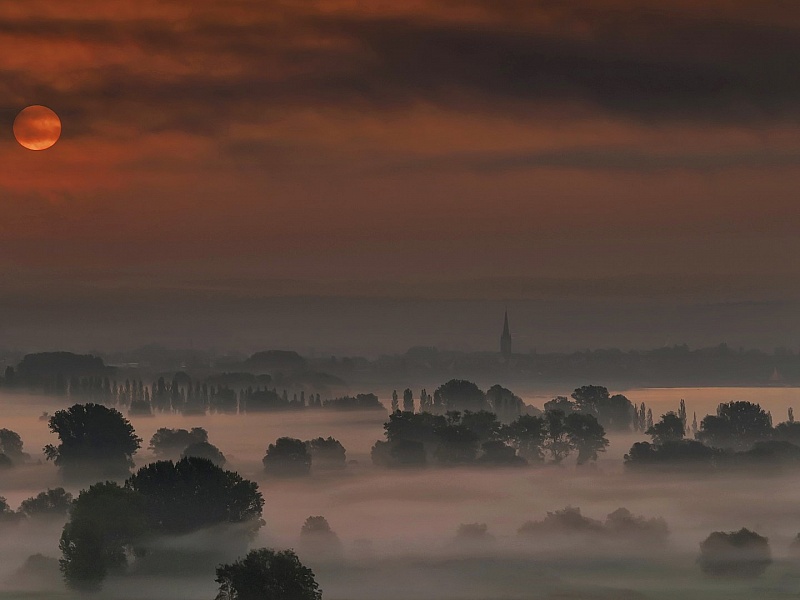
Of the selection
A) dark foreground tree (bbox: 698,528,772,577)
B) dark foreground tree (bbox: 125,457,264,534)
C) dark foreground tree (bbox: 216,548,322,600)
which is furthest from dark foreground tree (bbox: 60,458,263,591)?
dark foreground tree (bbox: 698,528,772,577)

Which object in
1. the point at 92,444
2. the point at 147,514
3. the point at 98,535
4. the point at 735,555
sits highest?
the point at 92,444

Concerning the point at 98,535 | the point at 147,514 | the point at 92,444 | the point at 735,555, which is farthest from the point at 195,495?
the point at 735,555

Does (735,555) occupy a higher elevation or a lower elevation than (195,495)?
lower

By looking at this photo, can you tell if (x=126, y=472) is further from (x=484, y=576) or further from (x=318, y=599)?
(x=318, y=599)

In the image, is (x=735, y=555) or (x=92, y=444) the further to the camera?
(x=92, y=444)

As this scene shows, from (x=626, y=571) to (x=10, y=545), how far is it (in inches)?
2552

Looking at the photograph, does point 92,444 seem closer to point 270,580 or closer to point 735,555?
point 735,555

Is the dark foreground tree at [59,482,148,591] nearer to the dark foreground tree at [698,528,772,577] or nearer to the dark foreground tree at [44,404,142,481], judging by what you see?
the dark foreground tree at [44,404,142,481]

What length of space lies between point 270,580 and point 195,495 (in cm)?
4331

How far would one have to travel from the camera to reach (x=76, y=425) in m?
197

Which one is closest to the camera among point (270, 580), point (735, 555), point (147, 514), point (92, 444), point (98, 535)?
point (270, 580)

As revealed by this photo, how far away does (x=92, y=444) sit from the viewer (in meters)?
195

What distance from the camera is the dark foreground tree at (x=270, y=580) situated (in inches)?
3831

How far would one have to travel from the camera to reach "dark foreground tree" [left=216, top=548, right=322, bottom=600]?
9731cm
